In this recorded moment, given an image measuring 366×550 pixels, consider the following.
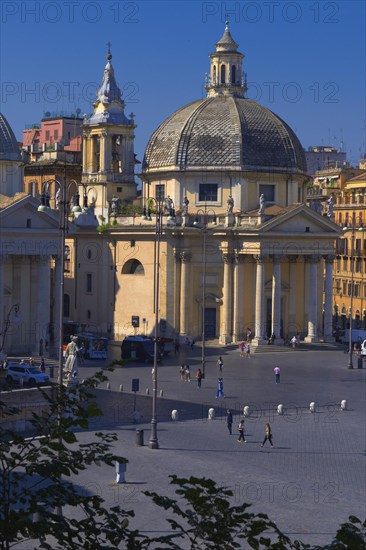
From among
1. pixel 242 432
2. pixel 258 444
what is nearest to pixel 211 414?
pixel 242 432

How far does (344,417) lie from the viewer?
4706 centimetres

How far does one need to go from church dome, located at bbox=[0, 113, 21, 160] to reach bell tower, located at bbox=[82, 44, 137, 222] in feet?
42.6

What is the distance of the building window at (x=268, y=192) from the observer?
76438mm

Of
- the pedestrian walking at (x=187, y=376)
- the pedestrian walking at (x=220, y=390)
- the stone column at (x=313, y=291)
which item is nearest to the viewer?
the pedestrian walking at (x=220, y=390)

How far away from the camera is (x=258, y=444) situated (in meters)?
40.7

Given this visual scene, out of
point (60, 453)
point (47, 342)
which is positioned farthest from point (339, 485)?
point (47, 342)

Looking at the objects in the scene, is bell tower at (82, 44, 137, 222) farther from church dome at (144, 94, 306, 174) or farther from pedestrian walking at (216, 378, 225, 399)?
pedestrian walking at (216, 378, 225, 399)

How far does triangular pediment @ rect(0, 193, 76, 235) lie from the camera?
59.9 metres

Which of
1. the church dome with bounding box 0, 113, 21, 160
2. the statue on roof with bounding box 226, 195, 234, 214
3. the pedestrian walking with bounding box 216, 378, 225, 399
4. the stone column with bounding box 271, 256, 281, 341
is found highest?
the church dome with bounding box 0, 113, 21, 160

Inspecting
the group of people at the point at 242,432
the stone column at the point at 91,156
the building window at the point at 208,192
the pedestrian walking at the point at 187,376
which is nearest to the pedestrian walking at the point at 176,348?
the building window at the point at 208,192

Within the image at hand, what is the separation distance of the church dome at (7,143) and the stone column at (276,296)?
1730cm

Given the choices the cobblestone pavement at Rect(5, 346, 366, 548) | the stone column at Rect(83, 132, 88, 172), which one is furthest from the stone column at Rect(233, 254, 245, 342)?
the stone column at Rect(83, 132, 88, 172)

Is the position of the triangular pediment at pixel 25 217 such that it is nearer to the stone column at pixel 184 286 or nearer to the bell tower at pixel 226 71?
the stone column at pixel 184 286

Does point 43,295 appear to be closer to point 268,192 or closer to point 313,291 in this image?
point 313,291
